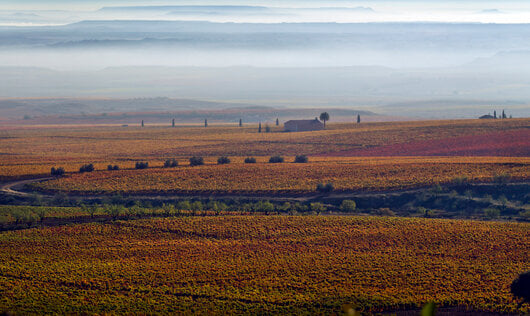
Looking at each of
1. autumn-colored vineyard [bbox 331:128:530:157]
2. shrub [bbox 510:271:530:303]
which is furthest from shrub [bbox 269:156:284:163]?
shrub [bbox 510:271:530:303]

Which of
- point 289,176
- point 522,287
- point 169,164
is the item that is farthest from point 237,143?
point 522,287

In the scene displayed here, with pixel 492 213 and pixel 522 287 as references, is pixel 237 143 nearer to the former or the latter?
pixel 492 213

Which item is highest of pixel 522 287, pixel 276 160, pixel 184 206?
pixel 276 160

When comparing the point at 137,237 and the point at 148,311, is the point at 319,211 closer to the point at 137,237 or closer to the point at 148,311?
the point at 137,237

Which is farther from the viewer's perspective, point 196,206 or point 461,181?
point 461,181

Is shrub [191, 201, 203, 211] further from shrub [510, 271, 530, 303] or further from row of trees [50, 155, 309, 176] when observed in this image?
shrub [510, 271, 530, 303]

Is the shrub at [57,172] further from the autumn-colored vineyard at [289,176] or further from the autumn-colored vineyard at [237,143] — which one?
the autumn-colored vineyard at [289,176]
